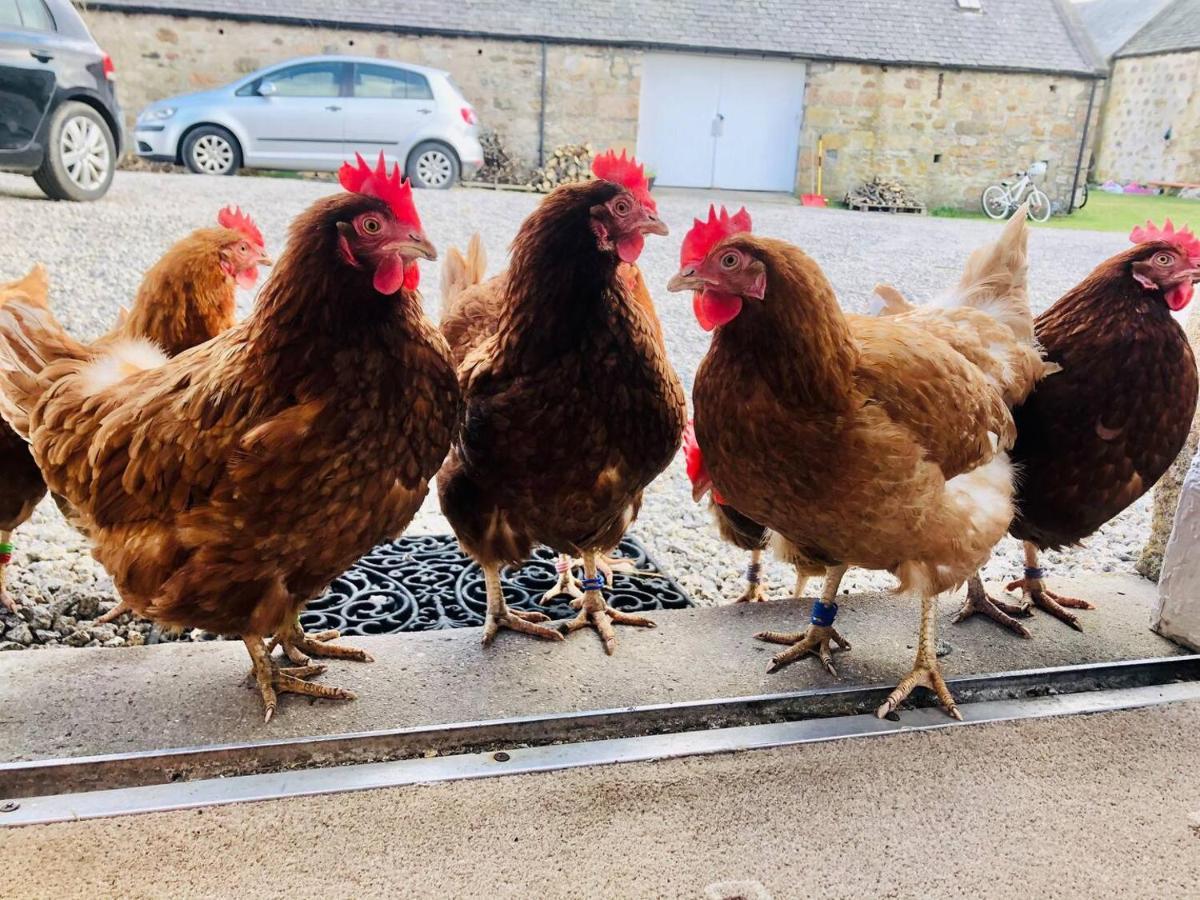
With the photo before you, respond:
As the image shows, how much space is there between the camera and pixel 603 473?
1.69 meters

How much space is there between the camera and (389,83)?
7090 mm

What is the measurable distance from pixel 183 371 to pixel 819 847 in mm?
1377

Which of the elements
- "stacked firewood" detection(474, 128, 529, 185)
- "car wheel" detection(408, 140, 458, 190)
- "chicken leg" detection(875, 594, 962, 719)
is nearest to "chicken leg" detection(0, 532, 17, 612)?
"chicken leg" detection(875, 594, 962, 719)

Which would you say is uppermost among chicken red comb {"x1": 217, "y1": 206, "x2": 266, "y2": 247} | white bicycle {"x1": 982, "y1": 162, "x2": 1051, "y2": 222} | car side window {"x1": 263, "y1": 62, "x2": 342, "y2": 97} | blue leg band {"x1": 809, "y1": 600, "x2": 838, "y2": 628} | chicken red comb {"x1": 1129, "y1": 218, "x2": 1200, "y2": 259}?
car side window {"x1": 263, "y1": 62, "x2": 342, "y2": 97}

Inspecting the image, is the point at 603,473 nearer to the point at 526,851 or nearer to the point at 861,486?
the point at 861,486

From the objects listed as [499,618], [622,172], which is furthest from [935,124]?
[499,618]

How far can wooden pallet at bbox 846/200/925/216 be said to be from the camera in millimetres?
8953

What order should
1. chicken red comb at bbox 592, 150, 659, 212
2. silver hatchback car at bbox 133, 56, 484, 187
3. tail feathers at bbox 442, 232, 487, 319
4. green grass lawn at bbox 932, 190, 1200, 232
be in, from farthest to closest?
silver hatchback car at bbox 133, 56, 484, 187, green grass lawn at bbox 932, 190, 1200, 232, tail feathers at bbox 442, 232, 487, 319, chicken red comb at bbox 592, 150, 659, 212

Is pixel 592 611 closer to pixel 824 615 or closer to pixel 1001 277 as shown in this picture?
pixel 824 615

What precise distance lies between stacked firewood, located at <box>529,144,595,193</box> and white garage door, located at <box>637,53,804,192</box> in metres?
0.63

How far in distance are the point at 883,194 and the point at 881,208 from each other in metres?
0.52

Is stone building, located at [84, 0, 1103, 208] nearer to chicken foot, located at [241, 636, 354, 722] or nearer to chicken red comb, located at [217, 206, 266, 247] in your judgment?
chicken red comb, located at [217, 206, 266, 247]

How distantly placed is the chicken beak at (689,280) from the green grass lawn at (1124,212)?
145 cm

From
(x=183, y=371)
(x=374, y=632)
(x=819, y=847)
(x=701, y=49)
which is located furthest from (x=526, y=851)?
(x=701, y=49)
